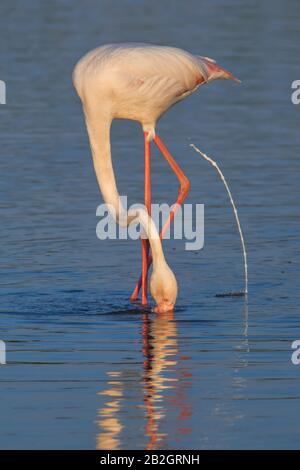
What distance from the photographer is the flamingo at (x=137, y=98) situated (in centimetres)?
1068

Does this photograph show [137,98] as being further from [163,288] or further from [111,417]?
[111,417]

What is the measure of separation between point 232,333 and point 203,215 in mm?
3591

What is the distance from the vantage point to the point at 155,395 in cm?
829

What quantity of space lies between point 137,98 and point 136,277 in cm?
137

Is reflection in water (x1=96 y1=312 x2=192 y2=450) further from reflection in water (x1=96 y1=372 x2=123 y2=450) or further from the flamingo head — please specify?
the flamingo head

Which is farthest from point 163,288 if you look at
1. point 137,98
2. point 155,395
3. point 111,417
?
point 111,417

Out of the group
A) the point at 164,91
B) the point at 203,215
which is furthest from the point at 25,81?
the point at 164,91

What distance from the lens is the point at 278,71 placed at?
69.4 feet

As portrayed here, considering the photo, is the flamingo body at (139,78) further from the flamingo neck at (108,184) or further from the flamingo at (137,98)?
the flamingo neck at (108,184)

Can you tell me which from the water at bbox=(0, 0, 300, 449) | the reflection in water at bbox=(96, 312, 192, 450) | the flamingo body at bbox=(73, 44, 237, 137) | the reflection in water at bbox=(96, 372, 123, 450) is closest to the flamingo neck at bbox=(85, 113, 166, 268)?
the flamingo body at bbox=(73, 44, 237, 137)

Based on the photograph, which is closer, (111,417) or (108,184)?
(111,417)

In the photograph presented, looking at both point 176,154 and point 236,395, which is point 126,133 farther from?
point 236,395

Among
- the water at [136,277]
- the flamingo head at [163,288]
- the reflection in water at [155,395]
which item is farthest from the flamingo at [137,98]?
the reflection in water at [155,395]
